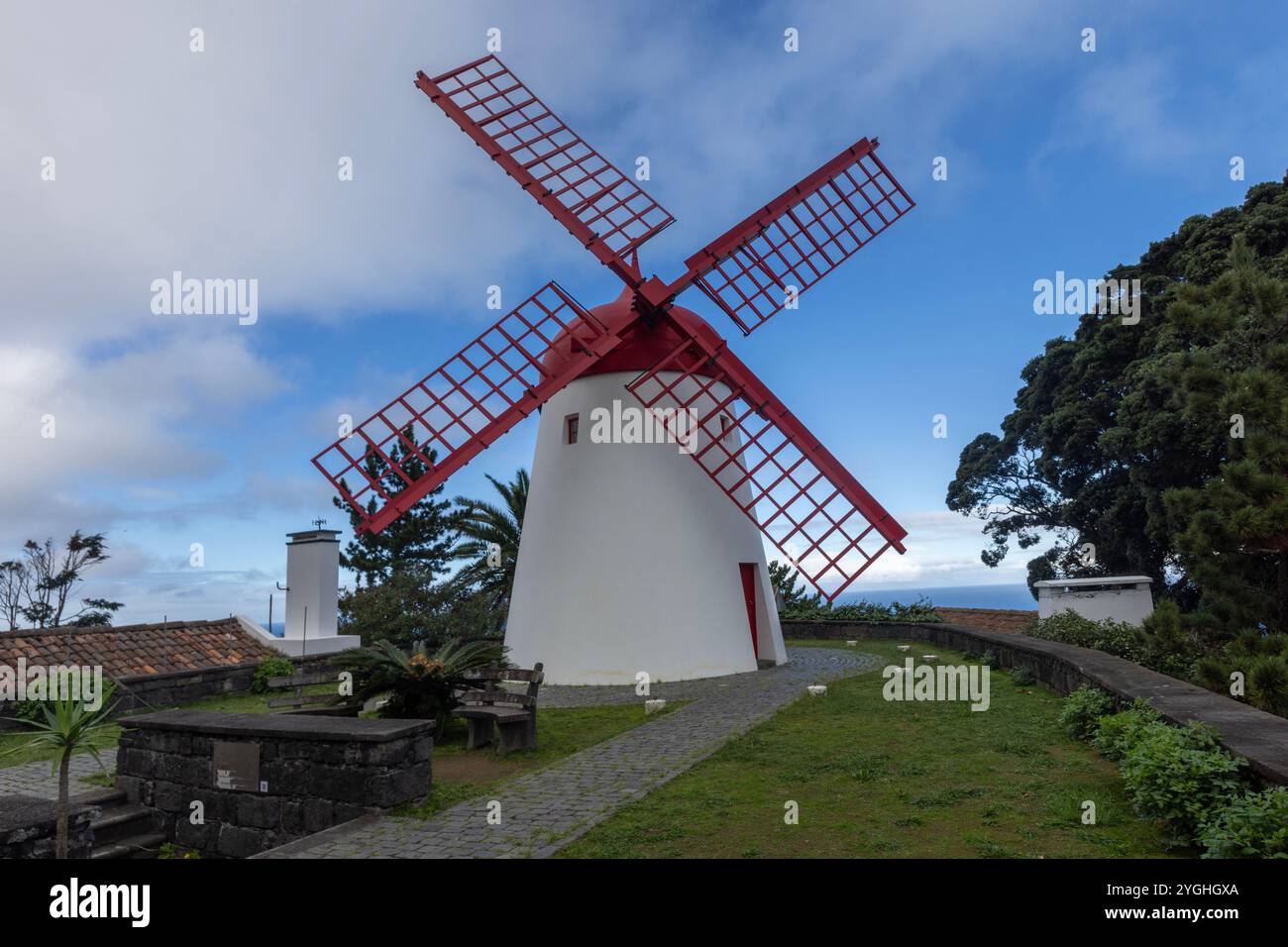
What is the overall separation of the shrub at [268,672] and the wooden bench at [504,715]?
6.27 metres

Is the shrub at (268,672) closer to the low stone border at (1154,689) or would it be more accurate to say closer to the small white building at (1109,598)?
the low stone border at (1154,689)

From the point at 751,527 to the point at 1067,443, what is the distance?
12383 millimetres

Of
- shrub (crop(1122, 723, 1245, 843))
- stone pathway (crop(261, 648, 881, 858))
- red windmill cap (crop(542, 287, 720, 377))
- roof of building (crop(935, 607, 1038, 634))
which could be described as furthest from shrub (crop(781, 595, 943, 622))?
shrub (crop(1122, 723, 1245, 843))

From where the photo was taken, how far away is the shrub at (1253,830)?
11.8 feet

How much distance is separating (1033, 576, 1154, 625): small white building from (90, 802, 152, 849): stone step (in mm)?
16124

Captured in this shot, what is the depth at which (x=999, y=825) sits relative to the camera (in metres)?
4.89

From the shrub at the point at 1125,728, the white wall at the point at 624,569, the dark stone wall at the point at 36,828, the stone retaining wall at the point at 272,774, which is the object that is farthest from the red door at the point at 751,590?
the dark stone wall at the point at 36,828

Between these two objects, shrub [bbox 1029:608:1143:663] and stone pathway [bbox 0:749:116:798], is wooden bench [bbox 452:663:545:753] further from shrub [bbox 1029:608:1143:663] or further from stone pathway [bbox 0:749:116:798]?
shrub [bbox 1029:608:1143:663]

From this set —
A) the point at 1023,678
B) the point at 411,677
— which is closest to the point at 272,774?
the point at 411,677

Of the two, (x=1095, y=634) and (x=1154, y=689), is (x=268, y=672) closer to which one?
(x=1154, y=689)

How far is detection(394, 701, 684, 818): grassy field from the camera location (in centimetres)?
623

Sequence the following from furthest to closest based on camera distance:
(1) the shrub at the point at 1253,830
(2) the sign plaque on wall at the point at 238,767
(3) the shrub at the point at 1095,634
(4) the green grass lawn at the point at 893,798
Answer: (3) the shrub at the point at 1095,634
(2) the sign plaque on wall at the point at 238,767
(4) the green grass lawn at the point at 893,798
(1) the shrub at the point at 1253,830

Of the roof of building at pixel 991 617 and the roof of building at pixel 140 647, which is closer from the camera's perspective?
the roof of building at pixel 140 647

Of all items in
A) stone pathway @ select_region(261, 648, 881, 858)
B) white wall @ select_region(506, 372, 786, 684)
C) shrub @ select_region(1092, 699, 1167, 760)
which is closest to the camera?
stone pathway @ select_region(261, 648, 881, 858)
